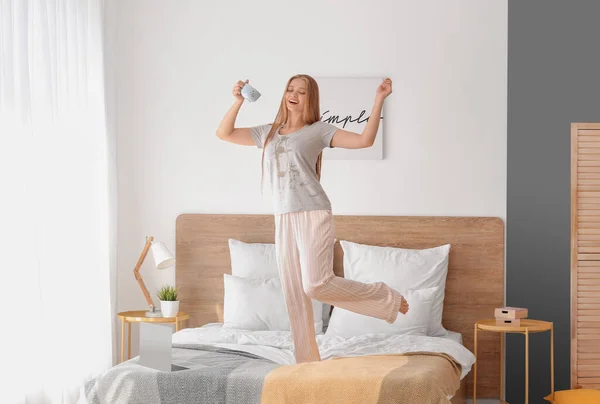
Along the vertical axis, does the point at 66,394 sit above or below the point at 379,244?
below

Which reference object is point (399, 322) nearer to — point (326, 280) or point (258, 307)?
point (258, 307)

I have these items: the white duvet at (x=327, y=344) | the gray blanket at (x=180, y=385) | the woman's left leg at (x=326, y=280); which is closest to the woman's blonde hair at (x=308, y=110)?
the woman's left leg at (x=326, y=280)

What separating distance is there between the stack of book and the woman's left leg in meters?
1.09

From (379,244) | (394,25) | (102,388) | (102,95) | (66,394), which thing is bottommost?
(66,394)

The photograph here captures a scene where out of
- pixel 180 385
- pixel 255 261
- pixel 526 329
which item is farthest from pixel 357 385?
pixel 255 261

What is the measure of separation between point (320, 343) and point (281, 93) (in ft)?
5.52

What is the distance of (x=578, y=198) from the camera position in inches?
187

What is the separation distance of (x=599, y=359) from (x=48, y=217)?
3185 mm

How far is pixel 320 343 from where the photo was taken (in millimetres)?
4059

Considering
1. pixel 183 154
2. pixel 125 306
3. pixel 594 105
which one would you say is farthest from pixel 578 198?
pixel 125 306

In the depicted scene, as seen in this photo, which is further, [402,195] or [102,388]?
[402,195]

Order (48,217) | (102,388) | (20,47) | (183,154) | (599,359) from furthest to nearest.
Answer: (183,154) < (599,359) < (48,217) < (20,47) < (102,388)

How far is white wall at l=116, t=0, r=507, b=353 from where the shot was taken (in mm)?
4898

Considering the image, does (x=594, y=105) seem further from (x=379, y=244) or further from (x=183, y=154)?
(x=183, y=154)
